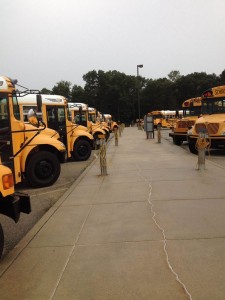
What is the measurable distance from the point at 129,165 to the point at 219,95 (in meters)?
5.80

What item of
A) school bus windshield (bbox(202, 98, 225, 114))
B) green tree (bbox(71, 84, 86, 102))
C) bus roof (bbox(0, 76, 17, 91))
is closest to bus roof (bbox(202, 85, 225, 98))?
school bus windshield (bbox(202, 98, 225, 114))

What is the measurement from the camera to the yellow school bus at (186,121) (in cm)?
1980

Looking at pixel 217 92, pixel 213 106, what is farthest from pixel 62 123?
pixel 217 92

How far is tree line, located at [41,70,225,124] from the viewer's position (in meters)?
74.6

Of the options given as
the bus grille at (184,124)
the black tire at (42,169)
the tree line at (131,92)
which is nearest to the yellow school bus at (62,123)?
the black tire at (42,169)

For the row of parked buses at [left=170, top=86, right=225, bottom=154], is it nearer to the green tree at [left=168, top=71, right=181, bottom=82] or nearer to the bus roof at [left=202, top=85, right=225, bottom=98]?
the bus roof at [left=202, top=85, right=225, bottom=98]

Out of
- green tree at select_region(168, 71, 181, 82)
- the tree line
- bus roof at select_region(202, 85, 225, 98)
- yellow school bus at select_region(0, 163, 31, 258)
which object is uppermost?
green tree at select_region(168, 71, 181, 82)

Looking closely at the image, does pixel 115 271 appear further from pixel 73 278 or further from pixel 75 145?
pixel 75 145

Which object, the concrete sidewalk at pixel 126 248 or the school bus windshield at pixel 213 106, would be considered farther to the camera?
the school bus windshield at pixel 213 106

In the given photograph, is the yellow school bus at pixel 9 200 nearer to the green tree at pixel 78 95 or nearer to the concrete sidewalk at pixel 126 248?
the concrete sidewalk at pixel 126 248

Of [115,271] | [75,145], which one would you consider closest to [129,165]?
[75,145]

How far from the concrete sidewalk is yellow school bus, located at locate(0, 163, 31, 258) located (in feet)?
1.83

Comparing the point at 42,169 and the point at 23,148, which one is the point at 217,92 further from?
the point at 23,148

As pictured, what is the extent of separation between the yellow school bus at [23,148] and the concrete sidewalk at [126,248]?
153 cm
